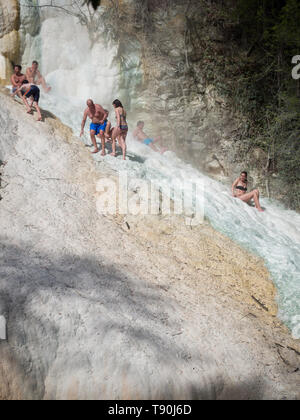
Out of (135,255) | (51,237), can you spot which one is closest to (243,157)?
(135,255)

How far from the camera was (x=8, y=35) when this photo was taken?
10.8 meters

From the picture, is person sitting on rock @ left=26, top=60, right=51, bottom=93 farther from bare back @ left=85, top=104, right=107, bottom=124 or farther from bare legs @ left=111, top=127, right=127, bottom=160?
bare legs @ left=111, top=127, right=127, bottom=160

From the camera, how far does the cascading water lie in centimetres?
576

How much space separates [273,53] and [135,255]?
32.0 feet

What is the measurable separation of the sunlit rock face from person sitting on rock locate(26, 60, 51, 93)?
0.83m

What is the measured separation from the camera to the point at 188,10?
11.7 metres

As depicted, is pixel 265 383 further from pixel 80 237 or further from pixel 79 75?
pixel 79 75

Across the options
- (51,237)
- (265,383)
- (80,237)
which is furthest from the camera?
(80,237)

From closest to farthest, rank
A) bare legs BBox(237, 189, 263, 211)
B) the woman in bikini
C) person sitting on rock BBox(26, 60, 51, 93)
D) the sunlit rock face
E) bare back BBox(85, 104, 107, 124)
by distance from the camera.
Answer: the woman in bikini < bare back BBox(85, 104, 107, 124) < bare legs BBox(237, 189, 263, 211) < person sitting on rock BBox(26, 60, 51, 93) < the sunlit rock face

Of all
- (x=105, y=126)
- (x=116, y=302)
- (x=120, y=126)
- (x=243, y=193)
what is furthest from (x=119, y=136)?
(x=116, y=302)

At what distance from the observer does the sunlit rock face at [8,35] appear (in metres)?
10.6

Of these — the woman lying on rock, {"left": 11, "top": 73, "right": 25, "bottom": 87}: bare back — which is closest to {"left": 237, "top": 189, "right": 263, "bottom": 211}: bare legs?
the woman lying on rock

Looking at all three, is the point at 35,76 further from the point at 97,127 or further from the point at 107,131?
the point at 107,131

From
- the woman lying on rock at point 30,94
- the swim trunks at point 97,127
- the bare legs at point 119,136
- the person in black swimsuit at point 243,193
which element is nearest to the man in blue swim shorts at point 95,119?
the swim trunks at point 97,127
